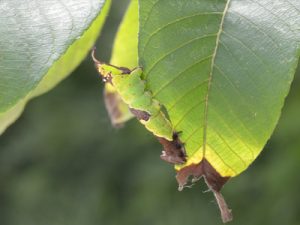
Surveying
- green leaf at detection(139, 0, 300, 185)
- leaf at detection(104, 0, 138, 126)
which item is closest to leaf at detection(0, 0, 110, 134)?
green leaf at detection(139, 0, 300, 185)

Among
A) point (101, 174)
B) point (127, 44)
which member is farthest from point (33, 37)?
point (101, 174)

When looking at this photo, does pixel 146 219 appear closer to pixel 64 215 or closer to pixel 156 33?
pixel 64 215

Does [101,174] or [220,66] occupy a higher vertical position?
[220,66]

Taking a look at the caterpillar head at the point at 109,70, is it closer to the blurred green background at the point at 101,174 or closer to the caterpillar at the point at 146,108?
the caterpillar at the point at 146,108

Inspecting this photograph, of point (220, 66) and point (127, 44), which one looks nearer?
point (220, 66)

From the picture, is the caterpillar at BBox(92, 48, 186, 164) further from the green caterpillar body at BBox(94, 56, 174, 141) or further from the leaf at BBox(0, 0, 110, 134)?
the leaf at BBox(0, 0, 110, 134)

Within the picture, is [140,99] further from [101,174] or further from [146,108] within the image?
[101,174]
